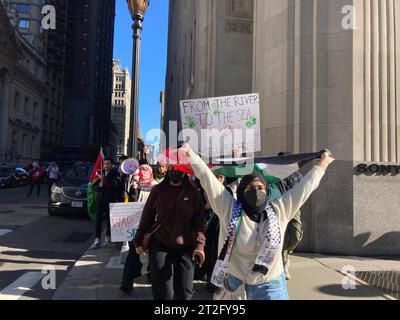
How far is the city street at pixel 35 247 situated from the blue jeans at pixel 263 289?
10.5 feet

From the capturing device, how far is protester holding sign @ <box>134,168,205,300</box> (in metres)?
3.58

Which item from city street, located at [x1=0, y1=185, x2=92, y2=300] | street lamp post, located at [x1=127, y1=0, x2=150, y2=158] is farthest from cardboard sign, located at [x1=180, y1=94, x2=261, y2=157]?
city street, located at [x1=0, y1=185, x2=92, y2=300]

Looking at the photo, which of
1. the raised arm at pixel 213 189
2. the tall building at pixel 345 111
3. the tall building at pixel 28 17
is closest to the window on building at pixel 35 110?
the tall building at pixel 28 17

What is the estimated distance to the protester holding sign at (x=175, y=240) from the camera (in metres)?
3.58

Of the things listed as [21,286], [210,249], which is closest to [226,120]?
[210,249]

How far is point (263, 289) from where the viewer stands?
298 centimetres

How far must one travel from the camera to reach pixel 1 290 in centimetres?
535

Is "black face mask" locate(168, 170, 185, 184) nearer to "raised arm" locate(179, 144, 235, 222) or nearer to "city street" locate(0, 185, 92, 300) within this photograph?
"raised arm" locate(179, 144, 235, 222)

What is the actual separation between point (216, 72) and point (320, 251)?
731 cm

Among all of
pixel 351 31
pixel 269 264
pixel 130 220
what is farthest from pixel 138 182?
pixel 351 31

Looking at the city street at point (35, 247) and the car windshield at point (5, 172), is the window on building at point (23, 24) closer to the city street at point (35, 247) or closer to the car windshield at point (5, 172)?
the car windshield at point (5, 172)

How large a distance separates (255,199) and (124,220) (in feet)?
11.3
